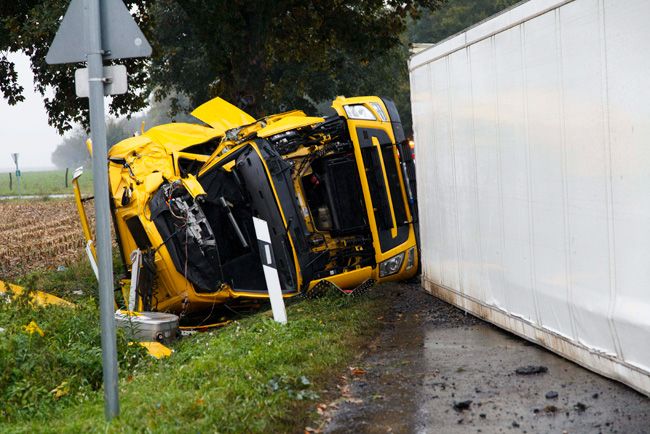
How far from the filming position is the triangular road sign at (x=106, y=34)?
609 cm

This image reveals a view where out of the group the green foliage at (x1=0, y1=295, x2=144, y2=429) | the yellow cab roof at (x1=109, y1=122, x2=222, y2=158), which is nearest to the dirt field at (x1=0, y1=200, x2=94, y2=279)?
the yellow cab roof at (x1=109, y1=122, x2=222, y2=158)

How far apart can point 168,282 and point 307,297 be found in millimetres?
1612

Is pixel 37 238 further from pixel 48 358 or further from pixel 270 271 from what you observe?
pixel 48 358

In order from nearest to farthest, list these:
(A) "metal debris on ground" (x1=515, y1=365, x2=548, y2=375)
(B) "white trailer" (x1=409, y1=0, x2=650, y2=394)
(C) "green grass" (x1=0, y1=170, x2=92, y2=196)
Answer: (B) "white trailer" (x1=409, y1=0, x2=650, y2=394) → (A) "metal debris on ground" (x1=515, y1=365, x2=548, y2=375) → (C) "green grass" (x1=0, y1=170, x2=92, y2=196)

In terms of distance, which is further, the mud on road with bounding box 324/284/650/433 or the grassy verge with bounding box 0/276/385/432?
the grassy verge with bounding box 0/276/385/432

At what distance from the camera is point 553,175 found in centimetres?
746

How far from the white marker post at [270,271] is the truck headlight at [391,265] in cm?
153

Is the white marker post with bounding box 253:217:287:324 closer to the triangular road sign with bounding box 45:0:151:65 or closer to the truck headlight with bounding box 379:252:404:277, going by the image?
the truck headlight with bounding box 379:252:404:277

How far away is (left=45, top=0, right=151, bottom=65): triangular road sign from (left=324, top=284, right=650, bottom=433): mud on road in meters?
2.59

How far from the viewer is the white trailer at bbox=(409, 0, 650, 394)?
6.23 m

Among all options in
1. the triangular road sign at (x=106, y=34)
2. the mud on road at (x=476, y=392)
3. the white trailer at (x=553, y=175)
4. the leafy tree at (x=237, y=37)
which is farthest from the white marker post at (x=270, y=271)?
the leafy tree at (x=237, y=37)

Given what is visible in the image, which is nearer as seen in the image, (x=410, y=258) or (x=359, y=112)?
(x=359, y=112)

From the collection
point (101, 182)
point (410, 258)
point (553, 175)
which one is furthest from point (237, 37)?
point (101, 182)

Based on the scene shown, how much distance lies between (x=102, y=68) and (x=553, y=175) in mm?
3316
